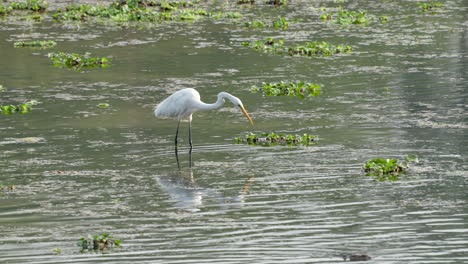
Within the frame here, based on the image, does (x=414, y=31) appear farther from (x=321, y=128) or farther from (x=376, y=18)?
(x=321, y=128)

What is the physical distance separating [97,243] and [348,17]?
21.1m

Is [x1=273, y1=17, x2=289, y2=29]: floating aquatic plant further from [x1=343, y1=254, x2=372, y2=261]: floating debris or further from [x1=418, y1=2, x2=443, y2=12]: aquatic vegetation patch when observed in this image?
[x1=343, y1=254, x2=372, y2=261]: floating debris

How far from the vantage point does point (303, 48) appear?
933 inches

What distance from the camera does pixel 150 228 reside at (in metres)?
10.9

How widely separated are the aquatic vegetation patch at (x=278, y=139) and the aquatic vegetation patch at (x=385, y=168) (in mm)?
1921

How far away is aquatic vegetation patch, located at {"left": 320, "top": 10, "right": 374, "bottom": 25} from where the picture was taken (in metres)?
29.0

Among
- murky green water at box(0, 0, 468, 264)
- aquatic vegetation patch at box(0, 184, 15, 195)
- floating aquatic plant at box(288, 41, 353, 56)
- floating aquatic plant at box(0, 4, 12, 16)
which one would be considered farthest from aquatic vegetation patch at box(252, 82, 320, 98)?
floating aquatic plant at box(0, 4, 12, 16)

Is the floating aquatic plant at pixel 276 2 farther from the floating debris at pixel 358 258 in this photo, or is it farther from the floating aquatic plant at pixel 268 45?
the floating debris at pixel 358 258

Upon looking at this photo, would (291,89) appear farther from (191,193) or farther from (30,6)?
(30,6)

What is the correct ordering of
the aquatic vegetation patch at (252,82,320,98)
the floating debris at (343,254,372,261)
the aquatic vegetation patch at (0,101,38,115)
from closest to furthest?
the floating debris at (343,254,372,261), the aquatic vegetation patch at (0,101,38,115), the aquatic vegetation patch at (252,82,320,98)

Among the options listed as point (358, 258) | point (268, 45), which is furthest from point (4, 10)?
point (358, 258)

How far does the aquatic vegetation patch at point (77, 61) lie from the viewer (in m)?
22.6

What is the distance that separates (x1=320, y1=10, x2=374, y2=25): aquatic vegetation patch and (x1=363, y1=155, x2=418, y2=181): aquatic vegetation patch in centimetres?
1609

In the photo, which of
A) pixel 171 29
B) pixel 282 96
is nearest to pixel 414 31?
pixel 171 29
